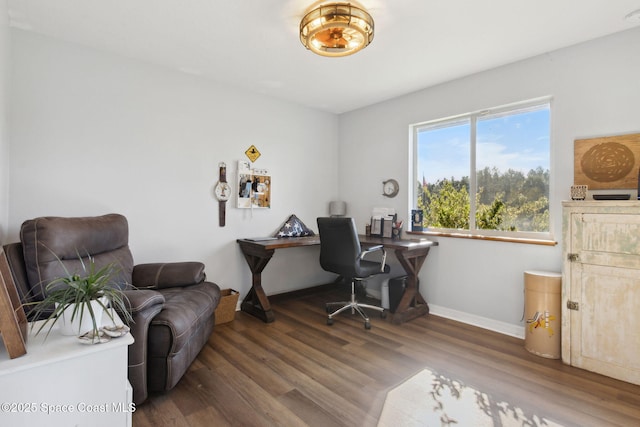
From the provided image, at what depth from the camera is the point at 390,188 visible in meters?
4.07

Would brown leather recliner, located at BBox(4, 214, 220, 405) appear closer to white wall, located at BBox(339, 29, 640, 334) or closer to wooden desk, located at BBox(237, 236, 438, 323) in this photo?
wooden desk, located at BBox(237, 236, 438, 323)

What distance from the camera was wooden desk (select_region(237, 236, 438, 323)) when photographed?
3289 mm

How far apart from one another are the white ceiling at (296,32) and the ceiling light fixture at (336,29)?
11cm

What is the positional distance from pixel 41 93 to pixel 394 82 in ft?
10.4

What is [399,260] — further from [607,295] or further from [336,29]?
[336,29]

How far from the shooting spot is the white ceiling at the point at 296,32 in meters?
2.16

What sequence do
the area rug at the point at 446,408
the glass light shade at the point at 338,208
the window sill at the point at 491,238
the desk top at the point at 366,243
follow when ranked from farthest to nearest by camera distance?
1. the glass light shade at the point at 338,208
2. the desk top at the point at 366,243
3. the window sill at the point at 491,238
4. the area rug at the point at 446,408

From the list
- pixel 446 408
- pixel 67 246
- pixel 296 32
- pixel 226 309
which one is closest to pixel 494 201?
pixel 446 408

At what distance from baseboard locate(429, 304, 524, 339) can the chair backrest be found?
1.12 meters

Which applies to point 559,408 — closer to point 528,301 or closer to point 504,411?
point 504,411

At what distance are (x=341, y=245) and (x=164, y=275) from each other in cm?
163

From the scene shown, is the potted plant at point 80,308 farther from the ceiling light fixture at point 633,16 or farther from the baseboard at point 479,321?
the ceiling light fixture at point 633,16

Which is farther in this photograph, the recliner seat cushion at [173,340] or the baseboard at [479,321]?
the baseboard at [479,321]

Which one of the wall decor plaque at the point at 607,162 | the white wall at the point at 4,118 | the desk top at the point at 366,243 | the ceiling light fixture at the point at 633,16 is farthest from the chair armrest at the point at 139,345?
the ceiling light fixture at the point at 633,16
